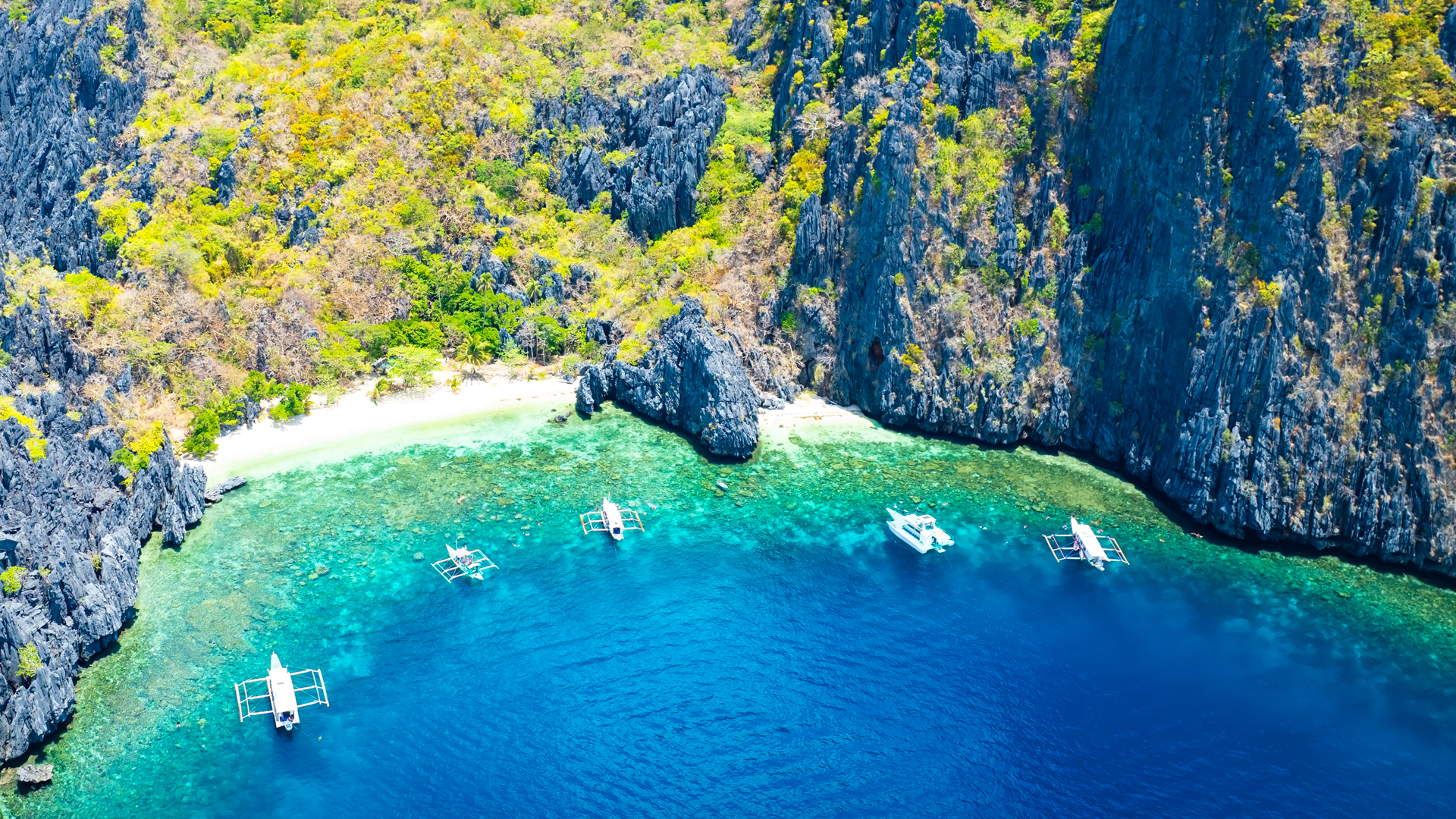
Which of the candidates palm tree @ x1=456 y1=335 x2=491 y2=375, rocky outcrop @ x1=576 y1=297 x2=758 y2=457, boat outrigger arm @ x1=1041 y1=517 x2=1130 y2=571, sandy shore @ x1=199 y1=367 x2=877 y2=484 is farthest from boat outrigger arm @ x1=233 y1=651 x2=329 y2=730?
boat outrigger arm @ x1=1041 y1=517 x2=1130 y2=571

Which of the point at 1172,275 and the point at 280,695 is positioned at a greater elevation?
the point at 1172,275

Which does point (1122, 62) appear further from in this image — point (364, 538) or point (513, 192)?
point (364, 538)

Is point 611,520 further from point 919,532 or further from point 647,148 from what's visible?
point 647,148

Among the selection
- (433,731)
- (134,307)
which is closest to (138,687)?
(433,731)

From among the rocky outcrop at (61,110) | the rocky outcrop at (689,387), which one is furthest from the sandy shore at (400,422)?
the rocky outcrop at (61,110)

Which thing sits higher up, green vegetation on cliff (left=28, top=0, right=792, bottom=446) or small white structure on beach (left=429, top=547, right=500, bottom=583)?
green vegetation on cliff (left=28, top=0, right=792, bottom=446)

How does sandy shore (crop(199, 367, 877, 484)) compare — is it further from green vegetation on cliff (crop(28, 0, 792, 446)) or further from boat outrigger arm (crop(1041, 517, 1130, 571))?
boat outrigger arm (crop(1041, 517, 1130, 571))

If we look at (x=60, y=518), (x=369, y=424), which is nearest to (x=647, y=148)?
(x=369, y=424)
